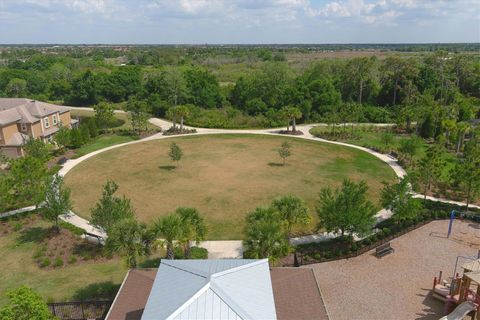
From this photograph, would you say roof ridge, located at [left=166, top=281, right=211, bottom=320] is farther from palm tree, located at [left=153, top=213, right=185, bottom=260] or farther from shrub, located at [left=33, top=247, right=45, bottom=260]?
shrub, located at [left=33, top=247, right=45, bottom=260]

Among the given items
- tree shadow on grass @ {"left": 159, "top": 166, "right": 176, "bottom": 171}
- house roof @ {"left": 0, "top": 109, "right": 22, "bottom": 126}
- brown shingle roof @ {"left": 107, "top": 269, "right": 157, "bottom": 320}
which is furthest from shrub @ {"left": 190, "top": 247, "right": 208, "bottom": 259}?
house roof @ {"left": 0, "top": 109, "right": 22, "bottom": 126}

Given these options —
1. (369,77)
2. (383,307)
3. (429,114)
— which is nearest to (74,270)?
(383,307)

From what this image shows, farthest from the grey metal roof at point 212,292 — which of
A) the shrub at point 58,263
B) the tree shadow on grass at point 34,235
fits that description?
the tree shadow on grass at point 34,235

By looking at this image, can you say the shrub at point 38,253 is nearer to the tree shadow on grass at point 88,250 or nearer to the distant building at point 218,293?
the tree shadow on grass at point 88,250

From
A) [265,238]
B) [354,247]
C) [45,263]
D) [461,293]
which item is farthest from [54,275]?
[461,293]

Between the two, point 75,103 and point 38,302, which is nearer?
point 38,302

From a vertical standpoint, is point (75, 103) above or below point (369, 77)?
below

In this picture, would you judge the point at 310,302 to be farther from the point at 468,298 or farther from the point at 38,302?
the point at 38,302
